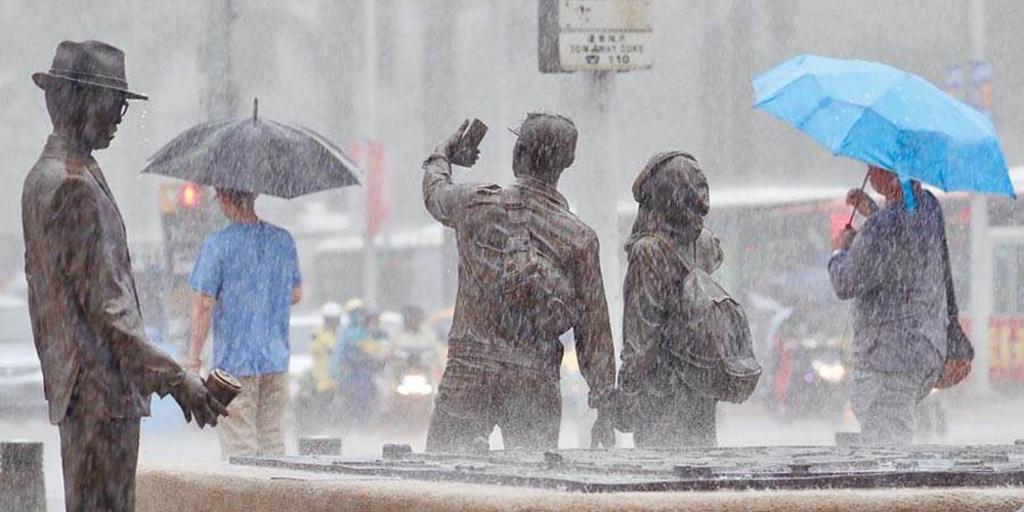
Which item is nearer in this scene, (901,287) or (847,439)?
(847,439)

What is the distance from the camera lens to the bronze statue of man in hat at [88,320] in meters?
6.43

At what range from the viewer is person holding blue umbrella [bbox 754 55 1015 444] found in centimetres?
1006

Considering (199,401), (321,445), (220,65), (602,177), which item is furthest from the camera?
(220,65)

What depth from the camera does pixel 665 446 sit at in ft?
27.9

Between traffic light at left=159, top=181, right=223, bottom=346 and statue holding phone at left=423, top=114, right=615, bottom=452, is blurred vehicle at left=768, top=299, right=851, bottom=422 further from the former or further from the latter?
statue holding phone at left=423, top=114, right=615, bottom=452

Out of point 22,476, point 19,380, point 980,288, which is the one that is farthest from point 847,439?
point 980,288

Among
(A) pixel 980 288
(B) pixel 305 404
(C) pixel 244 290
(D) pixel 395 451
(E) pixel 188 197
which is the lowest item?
(D) pixel 395 451

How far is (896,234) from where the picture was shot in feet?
33.4

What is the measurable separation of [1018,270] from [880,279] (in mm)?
26550

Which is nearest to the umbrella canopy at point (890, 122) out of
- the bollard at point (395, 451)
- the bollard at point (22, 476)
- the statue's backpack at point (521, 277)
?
the statue's backpack at point (521, 277)

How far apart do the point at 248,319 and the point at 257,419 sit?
471 mm

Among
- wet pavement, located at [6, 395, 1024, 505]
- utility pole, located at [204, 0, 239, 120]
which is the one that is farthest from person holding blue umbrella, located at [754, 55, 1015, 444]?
utility pole, located at [204, 0, 239, 120]

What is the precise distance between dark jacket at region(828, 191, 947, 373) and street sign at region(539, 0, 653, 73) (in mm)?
3312

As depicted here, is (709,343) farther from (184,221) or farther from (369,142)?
(369,142)
